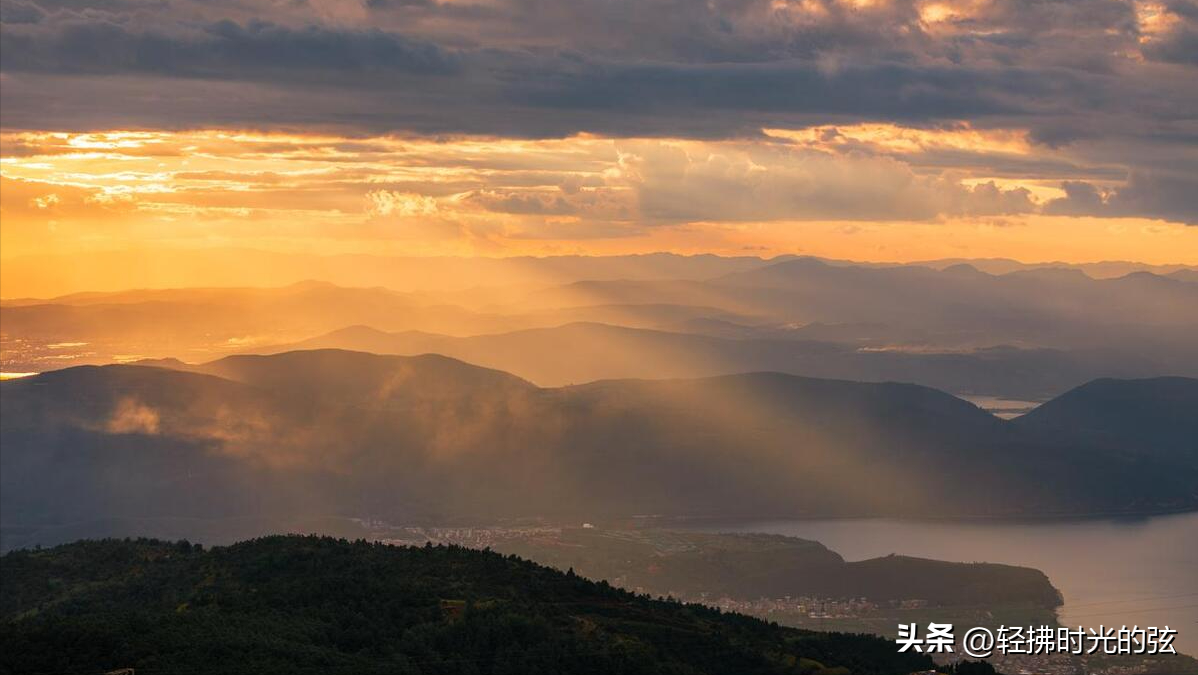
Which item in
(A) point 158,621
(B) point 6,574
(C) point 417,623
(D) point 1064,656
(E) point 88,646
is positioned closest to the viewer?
(E) point 88,646

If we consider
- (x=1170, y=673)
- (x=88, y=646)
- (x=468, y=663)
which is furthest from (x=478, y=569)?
(x=1170, y=673)

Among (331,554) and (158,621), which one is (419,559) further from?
(158,621)

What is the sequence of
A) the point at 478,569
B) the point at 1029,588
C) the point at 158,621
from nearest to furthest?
the point at 158,621
the point at 478,569
the point at 1029,588

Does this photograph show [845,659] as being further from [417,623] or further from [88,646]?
[88,646]

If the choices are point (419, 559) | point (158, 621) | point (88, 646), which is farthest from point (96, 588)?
point (88, 646)

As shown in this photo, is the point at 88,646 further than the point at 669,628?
No

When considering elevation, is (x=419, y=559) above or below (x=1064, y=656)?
above
